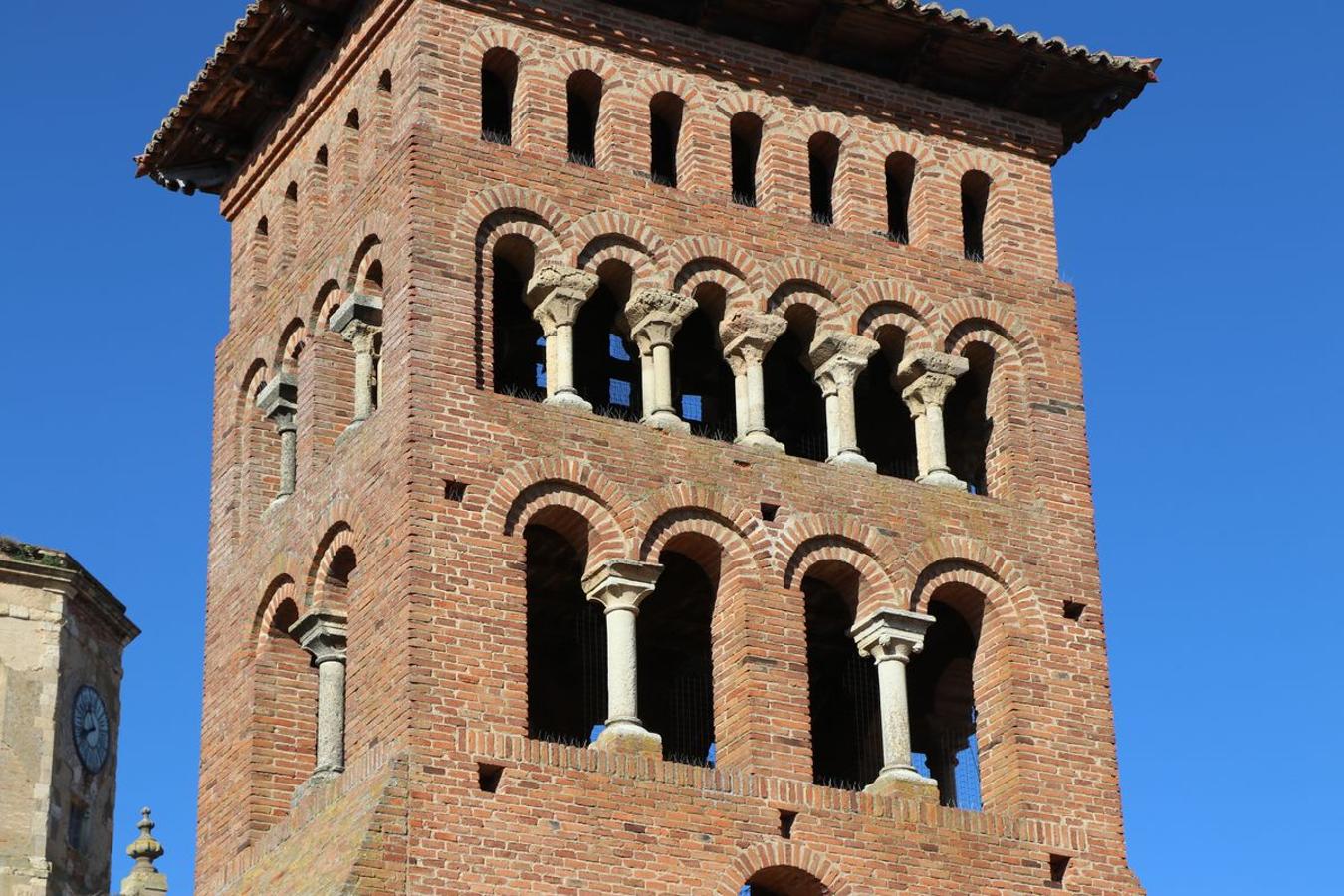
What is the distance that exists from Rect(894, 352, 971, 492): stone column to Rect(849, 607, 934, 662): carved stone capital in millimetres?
2076

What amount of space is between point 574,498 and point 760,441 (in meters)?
2.31

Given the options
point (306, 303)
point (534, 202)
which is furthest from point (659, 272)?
point (306, 303)

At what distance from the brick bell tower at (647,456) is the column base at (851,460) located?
55 mm

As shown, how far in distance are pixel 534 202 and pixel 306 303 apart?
3.16 metres

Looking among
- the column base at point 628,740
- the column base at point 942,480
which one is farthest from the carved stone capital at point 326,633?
the column base at point 942,480

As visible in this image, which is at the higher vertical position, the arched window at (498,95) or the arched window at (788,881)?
the arched window at (498,95)

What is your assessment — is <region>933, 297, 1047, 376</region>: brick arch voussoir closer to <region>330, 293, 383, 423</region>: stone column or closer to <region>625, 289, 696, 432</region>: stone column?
<region>625, 289, 696, 432</region>: stone column

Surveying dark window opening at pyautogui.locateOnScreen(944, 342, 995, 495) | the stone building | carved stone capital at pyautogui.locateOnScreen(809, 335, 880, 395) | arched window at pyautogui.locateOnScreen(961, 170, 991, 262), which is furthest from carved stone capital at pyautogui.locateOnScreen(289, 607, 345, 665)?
the stone building

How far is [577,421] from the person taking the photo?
118ft

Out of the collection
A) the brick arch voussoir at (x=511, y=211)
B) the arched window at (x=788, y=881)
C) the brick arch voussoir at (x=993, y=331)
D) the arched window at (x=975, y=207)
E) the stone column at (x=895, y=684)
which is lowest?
the arched window at (x=788, y=881)

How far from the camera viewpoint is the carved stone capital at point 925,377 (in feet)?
126

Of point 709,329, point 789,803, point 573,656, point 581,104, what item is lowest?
point 789,803

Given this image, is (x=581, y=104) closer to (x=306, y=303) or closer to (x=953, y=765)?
(x=306, y=303)

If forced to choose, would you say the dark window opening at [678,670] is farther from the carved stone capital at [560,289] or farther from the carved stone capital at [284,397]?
the carved stone capital at [284,397]
